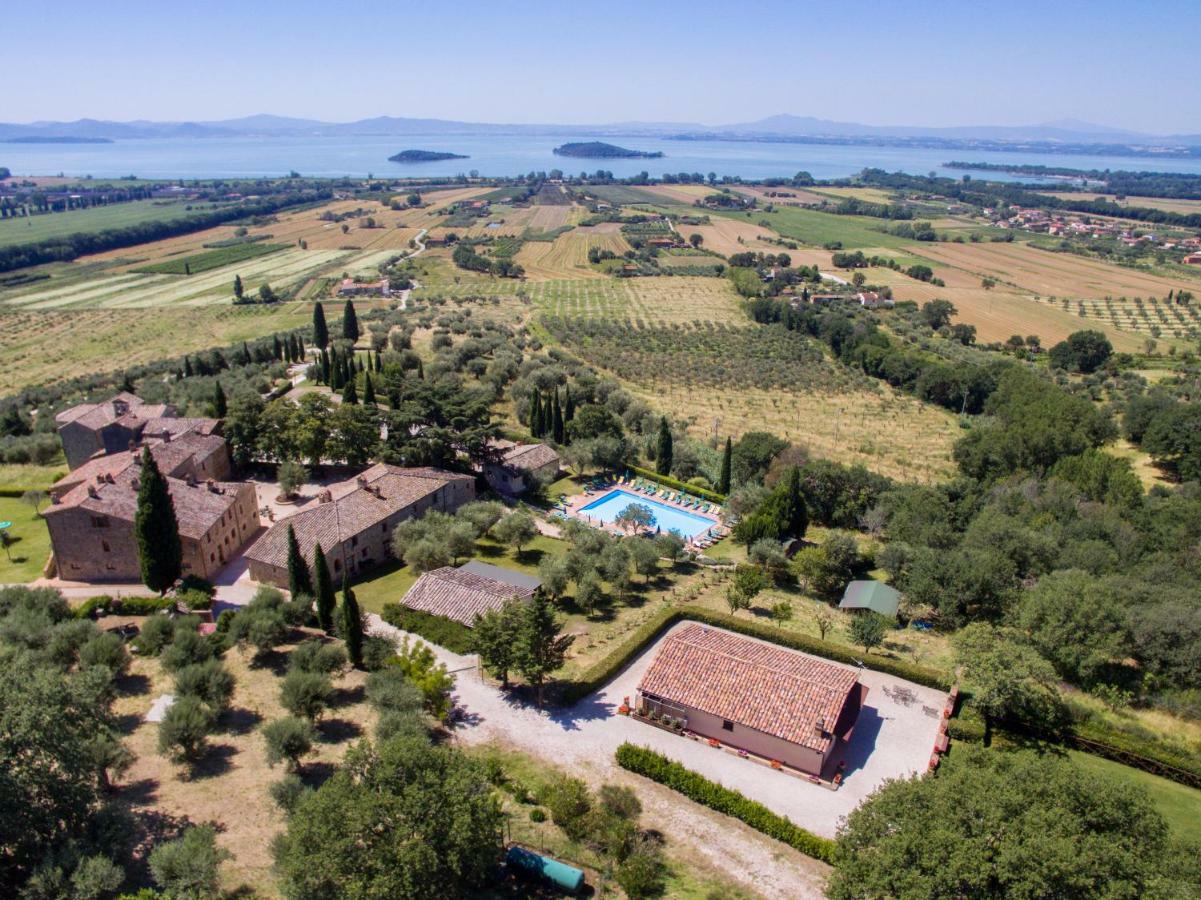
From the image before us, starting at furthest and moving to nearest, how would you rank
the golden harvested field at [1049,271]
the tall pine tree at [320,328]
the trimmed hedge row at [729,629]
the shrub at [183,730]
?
the golden harvested field at [1049,271]
the tall pine tree at [320,328]
the trimmed hedge row at [729,629]
the shrub at [183,730]

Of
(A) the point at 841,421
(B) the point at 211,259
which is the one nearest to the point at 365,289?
(B) the point at 211,259

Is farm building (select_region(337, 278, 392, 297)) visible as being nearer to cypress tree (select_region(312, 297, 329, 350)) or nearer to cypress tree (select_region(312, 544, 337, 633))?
cypress tree (select_region(312, 297, 329, 350))

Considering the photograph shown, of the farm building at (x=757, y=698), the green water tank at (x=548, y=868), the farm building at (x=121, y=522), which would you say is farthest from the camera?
the farm building at (x=121, y=522)

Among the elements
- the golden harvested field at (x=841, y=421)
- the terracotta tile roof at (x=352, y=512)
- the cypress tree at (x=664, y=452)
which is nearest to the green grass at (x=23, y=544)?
the terracotta tile roof at (x=352, y=512)

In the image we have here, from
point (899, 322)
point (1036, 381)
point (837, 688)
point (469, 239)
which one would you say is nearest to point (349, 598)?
point (837, 688)

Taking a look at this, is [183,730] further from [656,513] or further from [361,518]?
[656,513]

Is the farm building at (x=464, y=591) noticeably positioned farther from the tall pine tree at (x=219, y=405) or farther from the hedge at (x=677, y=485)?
the tall pine tree at (x=219, y=405)

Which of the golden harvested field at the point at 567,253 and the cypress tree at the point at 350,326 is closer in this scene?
the cypress tree at the point at 350,326
